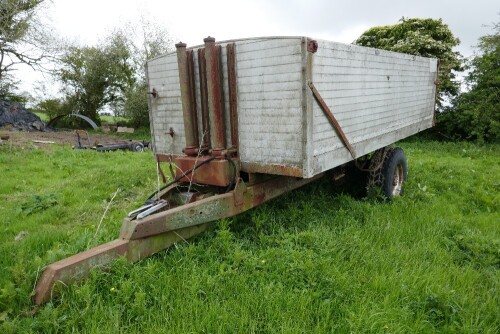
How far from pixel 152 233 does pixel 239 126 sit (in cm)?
138

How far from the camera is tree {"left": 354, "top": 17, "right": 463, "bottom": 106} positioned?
14.1 metres

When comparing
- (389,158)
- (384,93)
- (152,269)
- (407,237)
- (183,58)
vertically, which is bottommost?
(407,237)

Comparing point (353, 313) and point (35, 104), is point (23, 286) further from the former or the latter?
point (35, 104)

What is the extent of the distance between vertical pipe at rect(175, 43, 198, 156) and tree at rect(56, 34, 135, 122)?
63.7ft

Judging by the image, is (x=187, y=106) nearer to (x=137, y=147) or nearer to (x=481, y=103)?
(x=137, y=147)

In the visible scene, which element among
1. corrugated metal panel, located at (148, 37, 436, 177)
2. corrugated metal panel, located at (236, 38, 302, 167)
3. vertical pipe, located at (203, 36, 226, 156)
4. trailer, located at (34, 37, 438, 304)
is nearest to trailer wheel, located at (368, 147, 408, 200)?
corrugated metal panel, located at (148, 37, 436, 177)

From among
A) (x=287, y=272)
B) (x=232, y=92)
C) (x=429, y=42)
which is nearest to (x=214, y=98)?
(x=232, y=92)

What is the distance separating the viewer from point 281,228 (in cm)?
386

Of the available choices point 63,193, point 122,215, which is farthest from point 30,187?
point 122,215

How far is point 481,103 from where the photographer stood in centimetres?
1239

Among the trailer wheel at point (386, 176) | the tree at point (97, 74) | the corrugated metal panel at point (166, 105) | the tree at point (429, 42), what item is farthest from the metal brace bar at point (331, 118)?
the tree at point (97, 74)

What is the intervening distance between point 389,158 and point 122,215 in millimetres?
3947

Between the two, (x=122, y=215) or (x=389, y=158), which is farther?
(x=389, y=158)

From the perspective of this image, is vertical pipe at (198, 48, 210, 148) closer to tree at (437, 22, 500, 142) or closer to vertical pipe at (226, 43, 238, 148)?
vertical pipe at (226, 43, 238, 148)
